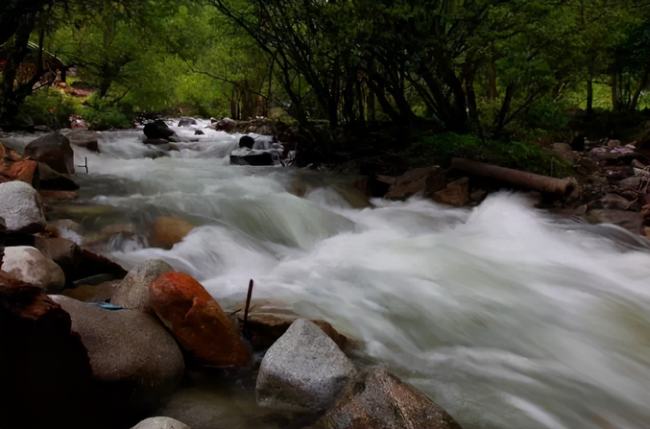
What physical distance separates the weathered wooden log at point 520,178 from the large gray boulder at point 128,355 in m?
7.28

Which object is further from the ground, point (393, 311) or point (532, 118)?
point (532, 118)

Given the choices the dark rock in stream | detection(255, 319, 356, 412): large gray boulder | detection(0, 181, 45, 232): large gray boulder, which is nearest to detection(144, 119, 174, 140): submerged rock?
the dark rock in stream

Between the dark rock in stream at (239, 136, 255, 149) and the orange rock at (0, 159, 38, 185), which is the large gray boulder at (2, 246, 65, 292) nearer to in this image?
the orange rock at (0, 159, 38, 185)

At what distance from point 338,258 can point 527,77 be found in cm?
536

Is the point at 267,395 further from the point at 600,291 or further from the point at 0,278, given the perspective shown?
the point at 600,291

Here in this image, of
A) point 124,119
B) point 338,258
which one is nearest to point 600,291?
point 338,258

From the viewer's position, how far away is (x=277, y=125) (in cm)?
1667

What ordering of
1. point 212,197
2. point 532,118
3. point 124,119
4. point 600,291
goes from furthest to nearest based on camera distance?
point 124,119 < point 532,118 < point 212,197 < point 600,291

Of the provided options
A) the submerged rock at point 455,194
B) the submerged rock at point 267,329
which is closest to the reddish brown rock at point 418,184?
the submerged rock at point 455,194

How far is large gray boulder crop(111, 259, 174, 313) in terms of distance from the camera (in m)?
3.55

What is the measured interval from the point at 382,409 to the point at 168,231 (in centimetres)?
435

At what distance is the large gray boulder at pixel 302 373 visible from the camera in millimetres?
2930

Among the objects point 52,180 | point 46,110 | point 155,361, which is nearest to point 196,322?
point 155,361

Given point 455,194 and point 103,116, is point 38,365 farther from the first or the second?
point 103,116
